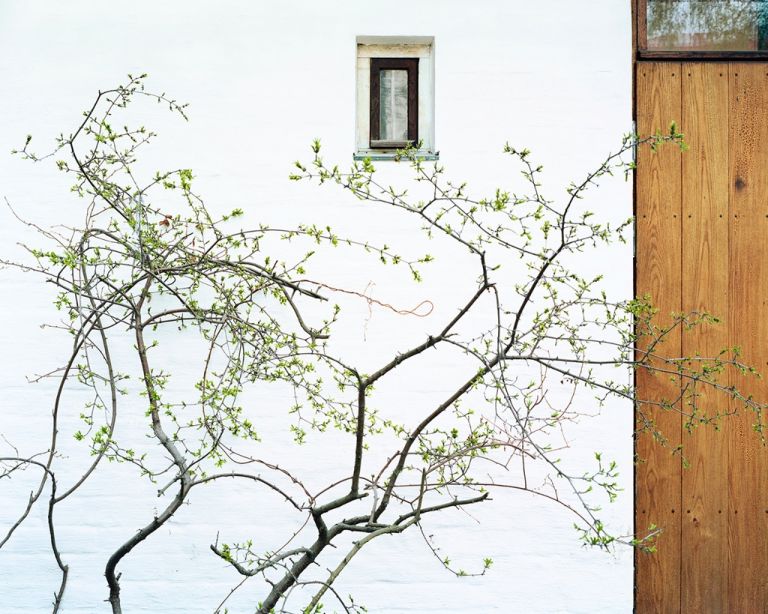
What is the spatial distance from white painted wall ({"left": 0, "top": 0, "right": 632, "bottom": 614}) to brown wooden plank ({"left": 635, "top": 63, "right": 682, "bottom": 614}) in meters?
0.09

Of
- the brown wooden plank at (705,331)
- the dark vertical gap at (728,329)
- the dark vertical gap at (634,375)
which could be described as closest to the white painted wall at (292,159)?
the dark vertical gap at (634,375)

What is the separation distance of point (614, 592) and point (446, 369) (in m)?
1.05

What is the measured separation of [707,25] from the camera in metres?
3.43

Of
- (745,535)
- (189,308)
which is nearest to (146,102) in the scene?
(189,308)

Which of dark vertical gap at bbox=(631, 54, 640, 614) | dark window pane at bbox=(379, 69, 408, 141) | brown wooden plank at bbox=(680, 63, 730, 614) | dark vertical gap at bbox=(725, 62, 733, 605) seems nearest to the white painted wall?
dark vertical gap at bbox=(631, 54, 640, 614)

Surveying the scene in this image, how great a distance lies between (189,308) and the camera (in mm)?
2992

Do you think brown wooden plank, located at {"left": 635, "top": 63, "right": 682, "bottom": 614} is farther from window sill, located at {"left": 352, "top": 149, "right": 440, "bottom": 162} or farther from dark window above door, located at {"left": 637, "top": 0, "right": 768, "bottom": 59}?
window sill, located at {"left": 352, "top": 149, "right": 440, "bottom": 162}

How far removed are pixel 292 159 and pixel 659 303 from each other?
150cm

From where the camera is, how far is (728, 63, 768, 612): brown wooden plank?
333 cm

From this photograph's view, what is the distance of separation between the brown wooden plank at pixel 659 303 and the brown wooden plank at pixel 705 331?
0.04 m

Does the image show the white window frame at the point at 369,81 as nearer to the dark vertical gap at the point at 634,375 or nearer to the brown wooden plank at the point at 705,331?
the dark vertical gap at the point at 634,375

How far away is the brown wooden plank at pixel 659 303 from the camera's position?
3316 millimetres

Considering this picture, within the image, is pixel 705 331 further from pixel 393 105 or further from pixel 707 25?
pixel 393 105

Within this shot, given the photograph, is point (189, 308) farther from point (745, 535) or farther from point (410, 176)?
point (745, 535)
